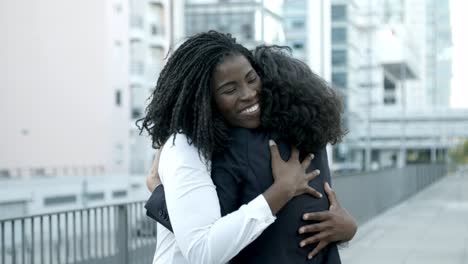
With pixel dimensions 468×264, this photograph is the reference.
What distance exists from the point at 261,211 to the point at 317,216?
19 cm

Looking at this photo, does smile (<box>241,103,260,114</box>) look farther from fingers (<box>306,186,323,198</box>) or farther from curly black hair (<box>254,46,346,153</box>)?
fingers (<box>306,186,323,198</box>)

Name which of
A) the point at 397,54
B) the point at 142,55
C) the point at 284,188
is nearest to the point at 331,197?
the point at 284,188

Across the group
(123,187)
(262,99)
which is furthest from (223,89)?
(123,187)

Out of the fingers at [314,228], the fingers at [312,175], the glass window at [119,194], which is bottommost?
the glass window at [119,194]

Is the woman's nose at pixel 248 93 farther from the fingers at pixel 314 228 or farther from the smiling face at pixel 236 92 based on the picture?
the fingers at pixel 314 228

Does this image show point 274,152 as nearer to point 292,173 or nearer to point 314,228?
point 292,173

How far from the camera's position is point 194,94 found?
1783mm

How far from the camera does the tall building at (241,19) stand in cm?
823

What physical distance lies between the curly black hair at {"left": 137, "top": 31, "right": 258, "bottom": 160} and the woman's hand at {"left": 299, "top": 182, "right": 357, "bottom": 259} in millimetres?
294

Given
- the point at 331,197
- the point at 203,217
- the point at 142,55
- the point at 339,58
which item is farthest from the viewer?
the point at 339,58

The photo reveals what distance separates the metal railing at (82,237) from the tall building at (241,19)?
1.77m

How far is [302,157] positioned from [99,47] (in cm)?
3466

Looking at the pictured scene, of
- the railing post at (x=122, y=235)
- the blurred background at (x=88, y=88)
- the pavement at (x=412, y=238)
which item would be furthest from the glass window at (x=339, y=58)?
the railing post at (x=122, y=235)

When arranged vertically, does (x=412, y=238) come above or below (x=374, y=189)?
below
